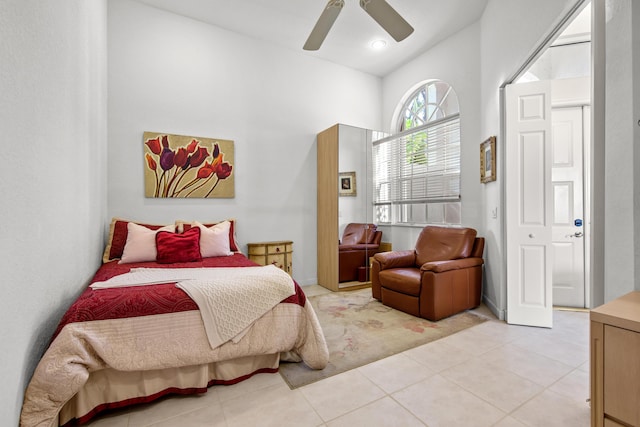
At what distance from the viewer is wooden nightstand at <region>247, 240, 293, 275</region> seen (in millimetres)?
3832

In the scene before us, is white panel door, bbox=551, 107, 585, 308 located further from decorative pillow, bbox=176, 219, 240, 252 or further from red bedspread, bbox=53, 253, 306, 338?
red bedspread, bbox=53, 253, 306, 338

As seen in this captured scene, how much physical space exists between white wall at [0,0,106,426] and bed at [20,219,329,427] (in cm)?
13

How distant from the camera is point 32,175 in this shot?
1.29 metres

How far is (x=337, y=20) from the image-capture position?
141 inches

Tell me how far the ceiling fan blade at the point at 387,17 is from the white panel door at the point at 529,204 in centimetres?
129

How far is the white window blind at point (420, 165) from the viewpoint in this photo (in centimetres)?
400

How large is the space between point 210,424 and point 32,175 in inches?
59.0

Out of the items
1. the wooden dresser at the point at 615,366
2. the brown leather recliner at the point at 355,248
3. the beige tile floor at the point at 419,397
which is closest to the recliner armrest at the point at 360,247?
the brown leather recliner at the point at 355,248

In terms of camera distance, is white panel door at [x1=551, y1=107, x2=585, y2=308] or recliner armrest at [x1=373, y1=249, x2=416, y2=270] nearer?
white panel door at [x1=551, y1=107, x2=585, y2=308]

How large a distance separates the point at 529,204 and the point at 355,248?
2203mm

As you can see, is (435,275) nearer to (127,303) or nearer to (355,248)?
(355,248)

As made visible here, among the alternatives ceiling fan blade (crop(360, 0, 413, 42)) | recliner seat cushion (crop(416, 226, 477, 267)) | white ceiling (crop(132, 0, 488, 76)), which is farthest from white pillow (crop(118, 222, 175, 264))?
recliner seat cushion (crop(416, 226, 477, 267))

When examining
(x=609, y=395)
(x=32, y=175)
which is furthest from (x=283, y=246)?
(x=609, y=395)

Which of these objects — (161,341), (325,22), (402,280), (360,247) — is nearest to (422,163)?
(360,247)
